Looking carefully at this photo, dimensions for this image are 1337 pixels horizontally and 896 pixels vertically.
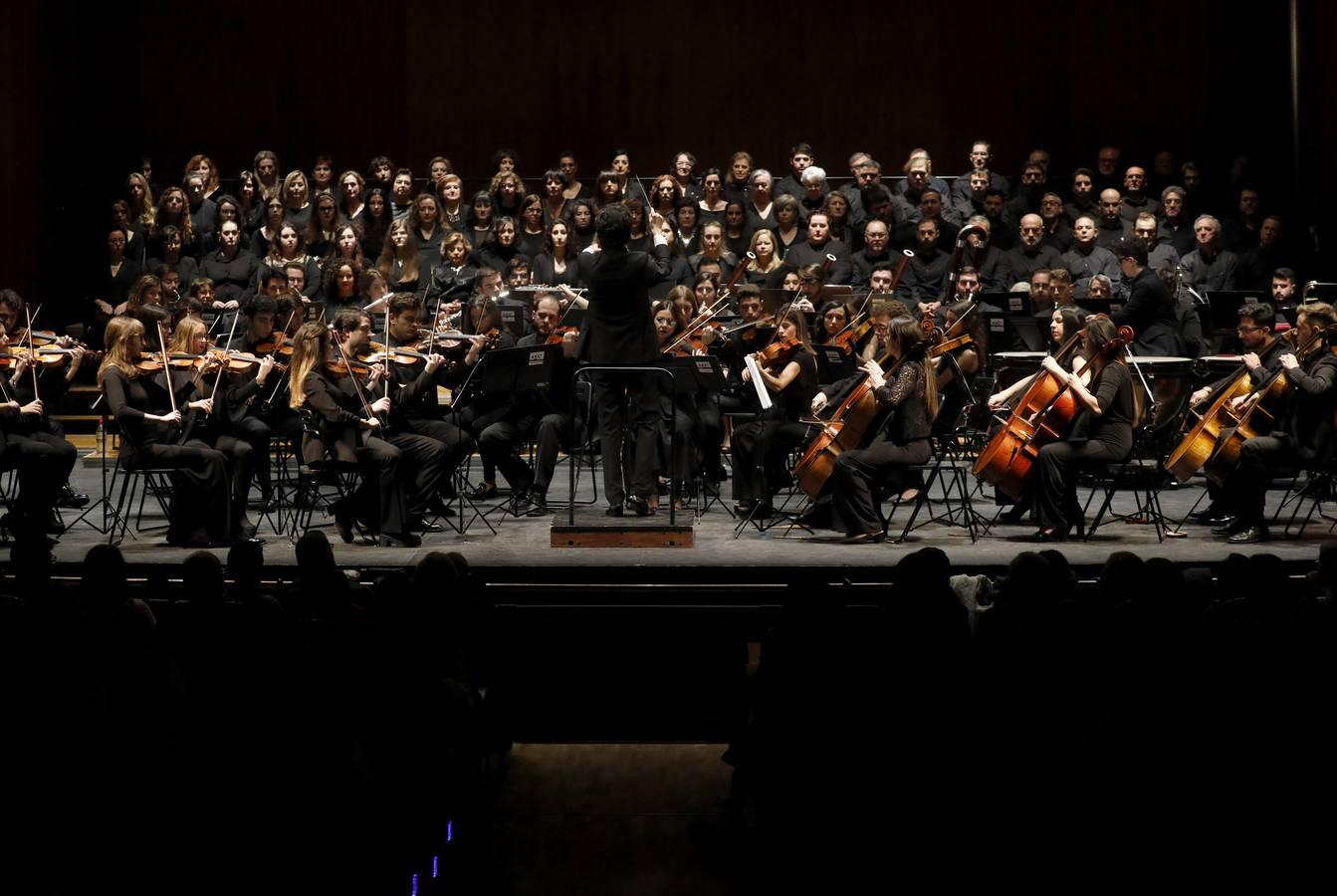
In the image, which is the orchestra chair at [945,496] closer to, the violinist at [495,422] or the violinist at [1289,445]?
the violinist at [1289,445]

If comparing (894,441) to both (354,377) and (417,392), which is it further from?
(354,377)

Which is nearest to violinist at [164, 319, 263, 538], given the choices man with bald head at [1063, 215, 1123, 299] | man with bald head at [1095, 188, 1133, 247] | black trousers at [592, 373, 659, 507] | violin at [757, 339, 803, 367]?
black trousers at [592, 373, 659, 507]

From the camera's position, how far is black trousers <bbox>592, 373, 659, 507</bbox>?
Answer: 261 inches

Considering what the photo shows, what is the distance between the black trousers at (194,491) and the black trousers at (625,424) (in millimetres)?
1807

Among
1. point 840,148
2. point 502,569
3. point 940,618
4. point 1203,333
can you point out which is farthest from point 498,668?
point 840,148

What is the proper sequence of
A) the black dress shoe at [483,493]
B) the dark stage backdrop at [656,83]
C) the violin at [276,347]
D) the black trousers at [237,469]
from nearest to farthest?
the black trousers at [237,469] → the violin at [276,347] → the black dress shoe at [483,493] → the dark stage backdrop at [656,83]

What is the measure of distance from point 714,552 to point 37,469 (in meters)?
3.34

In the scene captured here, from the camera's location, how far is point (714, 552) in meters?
6.27

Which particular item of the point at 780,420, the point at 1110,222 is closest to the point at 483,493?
the point at 780,420

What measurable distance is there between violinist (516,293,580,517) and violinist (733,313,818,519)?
0.98 metres

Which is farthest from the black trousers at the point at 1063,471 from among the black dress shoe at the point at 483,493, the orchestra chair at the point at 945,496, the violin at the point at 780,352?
the black dress shoe at the point at 483,493

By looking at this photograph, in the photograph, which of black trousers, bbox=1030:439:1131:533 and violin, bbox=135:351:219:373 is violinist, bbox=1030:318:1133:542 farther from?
violin, bbox=135:351:219:373

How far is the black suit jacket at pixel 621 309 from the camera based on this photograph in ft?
21.1

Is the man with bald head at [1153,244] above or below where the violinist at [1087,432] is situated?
above
